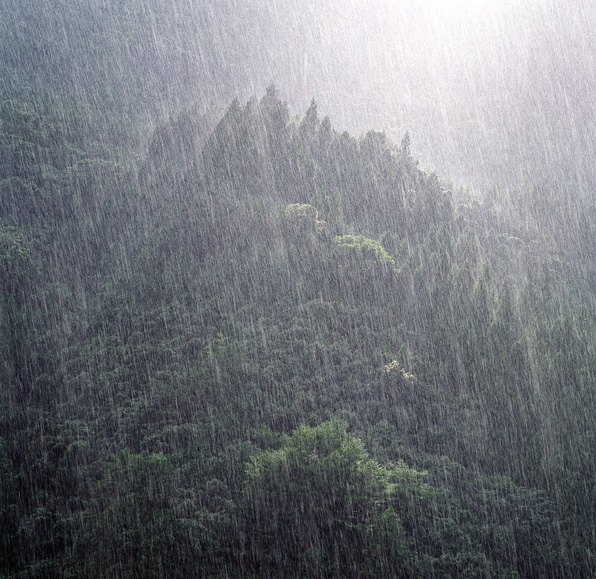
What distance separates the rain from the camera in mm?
30172

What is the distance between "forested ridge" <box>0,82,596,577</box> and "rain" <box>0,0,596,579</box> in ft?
0.67

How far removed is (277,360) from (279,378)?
2.01 metres

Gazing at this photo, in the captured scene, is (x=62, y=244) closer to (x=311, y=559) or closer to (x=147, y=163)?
(x=147, y=163)

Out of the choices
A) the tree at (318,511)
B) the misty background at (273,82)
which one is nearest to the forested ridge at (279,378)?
the tree at (318,511)

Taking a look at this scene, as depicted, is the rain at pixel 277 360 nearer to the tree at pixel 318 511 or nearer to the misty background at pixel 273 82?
the tree at pixel 318 511

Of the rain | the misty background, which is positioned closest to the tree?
the rain

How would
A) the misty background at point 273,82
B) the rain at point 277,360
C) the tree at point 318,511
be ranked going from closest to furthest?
the tree at point 318,511 → the rain at point 277,360 → the misty background at point 273,82

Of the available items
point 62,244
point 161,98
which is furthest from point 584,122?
point 62,244

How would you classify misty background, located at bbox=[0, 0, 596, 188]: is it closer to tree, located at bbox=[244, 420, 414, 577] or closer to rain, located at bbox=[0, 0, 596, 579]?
rain, located at bbox=[0, 0, 596, 579]

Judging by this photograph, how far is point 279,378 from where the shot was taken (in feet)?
149

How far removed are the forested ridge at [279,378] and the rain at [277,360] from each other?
0.67 ft

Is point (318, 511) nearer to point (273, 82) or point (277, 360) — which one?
point (277, 360)

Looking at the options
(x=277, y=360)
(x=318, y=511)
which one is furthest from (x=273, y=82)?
(x=318, y=511)

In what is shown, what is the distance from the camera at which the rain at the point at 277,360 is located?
30.2m
